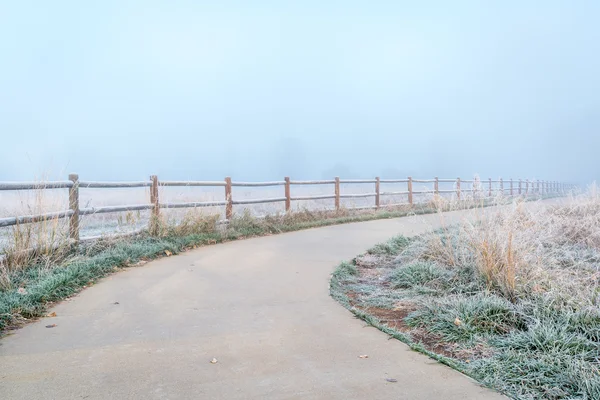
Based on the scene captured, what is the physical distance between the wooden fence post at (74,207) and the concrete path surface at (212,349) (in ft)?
5.40

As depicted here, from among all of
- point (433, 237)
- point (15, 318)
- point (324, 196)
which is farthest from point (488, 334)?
point (324, 196)

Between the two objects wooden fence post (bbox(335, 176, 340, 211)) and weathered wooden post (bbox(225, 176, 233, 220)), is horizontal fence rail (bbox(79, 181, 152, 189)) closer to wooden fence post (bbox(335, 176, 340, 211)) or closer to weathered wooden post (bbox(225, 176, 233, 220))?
weathered wooden post (bbox(225, 176, 233, 220))

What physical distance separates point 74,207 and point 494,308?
5823 millimetres

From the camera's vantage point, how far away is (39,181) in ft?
19.1

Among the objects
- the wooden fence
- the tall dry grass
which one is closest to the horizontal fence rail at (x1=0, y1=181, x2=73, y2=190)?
the wooden fence

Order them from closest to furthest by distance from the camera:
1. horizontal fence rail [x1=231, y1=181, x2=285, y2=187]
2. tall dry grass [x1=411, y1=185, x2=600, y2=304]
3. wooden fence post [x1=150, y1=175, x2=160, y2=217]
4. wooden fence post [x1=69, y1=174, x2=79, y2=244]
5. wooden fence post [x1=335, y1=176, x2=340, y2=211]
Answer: tall dry grass [x1=411, y1=185, x2=600, y2=304]
wooden fence post [x1=69, y1=174, x2=79, y2=244]
wooden fence post [x1=150, y1=175, x2=160, y2=217]
horizontal fence rail [x1=231, y1=181, x2=285, y2=187]
wooden fence post [x1=335, y1=176, x2=340, y2=211]

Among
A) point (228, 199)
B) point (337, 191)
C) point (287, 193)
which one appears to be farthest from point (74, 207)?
point (337, 191)

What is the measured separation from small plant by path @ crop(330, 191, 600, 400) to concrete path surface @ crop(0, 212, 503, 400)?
0.89 feet

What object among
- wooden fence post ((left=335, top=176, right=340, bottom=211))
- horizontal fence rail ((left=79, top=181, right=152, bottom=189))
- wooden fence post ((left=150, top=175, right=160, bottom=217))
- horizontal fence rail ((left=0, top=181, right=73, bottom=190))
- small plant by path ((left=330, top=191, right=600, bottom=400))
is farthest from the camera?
wooden fence post ((left=335, top=176, right=340, bottom=211))

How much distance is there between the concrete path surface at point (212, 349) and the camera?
8.17 ft

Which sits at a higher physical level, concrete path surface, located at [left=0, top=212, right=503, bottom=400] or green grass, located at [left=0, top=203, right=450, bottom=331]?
green grass, located at [left=0, top=203, right=450, bottom=331]

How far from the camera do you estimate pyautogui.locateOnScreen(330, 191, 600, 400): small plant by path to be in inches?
106

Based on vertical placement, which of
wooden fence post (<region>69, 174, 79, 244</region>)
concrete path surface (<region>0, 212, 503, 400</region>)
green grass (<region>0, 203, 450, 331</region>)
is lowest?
concrete path surface (<region>0, 212, 503, 400</region>)

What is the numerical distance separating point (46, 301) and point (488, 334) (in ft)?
13.3
